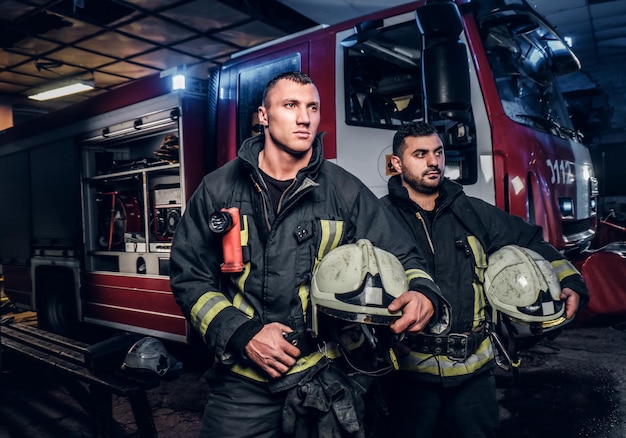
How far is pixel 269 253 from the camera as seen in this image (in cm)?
165

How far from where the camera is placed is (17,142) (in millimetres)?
6027

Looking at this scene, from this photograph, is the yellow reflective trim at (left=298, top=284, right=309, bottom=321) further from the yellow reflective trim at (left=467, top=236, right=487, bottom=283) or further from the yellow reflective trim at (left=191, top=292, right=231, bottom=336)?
the yellow reflective trim at (left=467, top=236, right=487, bottom=283)

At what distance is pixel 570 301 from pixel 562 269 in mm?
191

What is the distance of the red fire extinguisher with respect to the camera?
163 centimetres

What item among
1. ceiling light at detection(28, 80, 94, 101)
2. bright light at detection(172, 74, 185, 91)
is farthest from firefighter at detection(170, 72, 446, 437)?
ceiling light at detection(28, 80, 94, 101)

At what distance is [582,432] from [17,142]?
6498 millimetres

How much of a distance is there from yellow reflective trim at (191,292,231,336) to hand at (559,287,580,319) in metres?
1.26

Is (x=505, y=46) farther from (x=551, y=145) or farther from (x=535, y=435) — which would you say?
(x=535, y=435)

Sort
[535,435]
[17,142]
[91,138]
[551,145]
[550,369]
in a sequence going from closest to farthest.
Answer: [535,435]
[551,145]
[550,369]
[91,138]
[17,142]

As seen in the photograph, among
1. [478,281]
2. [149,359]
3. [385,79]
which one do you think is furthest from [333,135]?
[149,359]

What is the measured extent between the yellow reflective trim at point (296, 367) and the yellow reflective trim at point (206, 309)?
185 millimetres

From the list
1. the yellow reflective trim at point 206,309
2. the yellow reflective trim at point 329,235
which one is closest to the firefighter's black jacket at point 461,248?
the yellow reflective trim at point 329,235

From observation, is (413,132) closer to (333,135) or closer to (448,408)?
(333,135)

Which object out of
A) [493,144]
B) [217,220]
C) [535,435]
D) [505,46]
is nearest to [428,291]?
[217,220]
